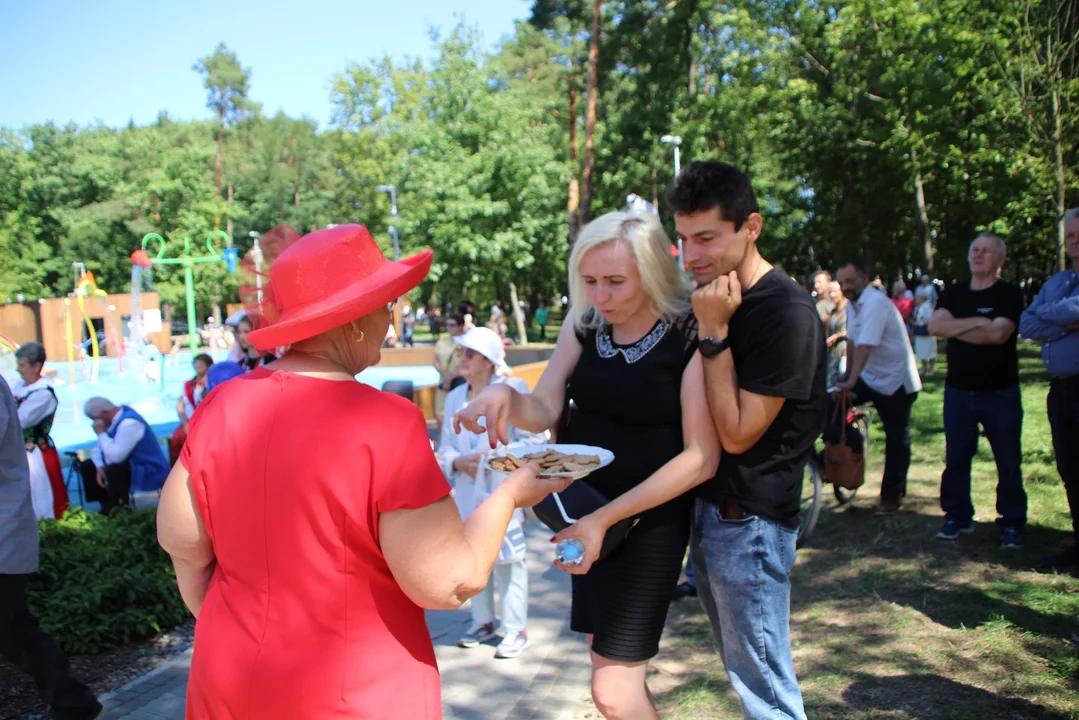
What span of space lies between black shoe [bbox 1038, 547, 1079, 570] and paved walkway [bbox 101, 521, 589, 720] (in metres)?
2.74

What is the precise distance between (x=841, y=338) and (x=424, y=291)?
38.1 metres

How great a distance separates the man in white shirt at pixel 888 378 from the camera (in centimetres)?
677

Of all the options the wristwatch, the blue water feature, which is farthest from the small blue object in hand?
the blue water feature

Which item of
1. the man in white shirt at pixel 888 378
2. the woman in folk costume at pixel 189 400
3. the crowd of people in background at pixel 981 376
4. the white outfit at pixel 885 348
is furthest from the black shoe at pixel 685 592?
the woman in folk costume at pixel 189 400

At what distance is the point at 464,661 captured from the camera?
4.62 m

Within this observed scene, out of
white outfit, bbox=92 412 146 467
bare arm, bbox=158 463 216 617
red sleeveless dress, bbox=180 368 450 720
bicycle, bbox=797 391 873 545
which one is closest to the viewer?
red sleeveless dress, bbox=180 368 450 720

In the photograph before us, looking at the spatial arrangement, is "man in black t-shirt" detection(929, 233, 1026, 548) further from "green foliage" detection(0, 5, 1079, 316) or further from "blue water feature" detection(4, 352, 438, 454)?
"blue water feature" detection(4, 352, 438, 454)

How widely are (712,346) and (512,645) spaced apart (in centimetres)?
291

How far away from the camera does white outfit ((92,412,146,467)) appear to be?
25.7ft

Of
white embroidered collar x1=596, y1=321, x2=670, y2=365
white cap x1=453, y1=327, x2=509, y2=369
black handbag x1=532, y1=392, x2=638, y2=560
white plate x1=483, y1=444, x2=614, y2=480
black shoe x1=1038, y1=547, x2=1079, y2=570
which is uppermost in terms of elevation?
white embroidered collar x1=596, y1=321, x2=670, y2=365

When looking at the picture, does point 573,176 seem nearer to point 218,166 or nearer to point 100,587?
point 100,587

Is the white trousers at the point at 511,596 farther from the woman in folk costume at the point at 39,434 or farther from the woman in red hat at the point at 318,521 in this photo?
the woman in folk costume at the point at 39,434

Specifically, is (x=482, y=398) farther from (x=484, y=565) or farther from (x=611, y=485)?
(x=484, y=565)

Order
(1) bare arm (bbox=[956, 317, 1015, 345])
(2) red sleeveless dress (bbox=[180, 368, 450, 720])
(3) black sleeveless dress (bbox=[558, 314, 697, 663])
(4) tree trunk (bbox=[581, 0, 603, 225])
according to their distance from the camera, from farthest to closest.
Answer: (4) tree trunk (bbox=[581, 0, 603, 225]) < (1) bare arm (bbox=[956, 317, 1015, 345]) < (3) black sleeveless dress (bbox=[558, 314, 697, 663]) < (2) red sleeveless dress (bbox=[180, 368, 450, 720])
